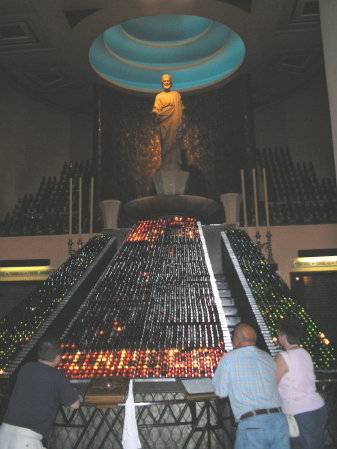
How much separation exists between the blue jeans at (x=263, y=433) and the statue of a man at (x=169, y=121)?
6215 millimetres

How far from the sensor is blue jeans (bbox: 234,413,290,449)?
229 cm

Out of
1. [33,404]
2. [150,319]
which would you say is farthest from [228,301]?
[33,404]

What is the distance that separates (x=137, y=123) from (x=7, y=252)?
4.37m

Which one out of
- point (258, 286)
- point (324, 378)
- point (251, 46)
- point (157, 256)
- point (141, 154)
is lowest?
point (324, 378)

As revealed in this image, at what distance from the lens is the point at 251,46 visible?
925cm

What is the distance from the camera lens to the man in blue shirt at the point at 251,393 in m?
2.29

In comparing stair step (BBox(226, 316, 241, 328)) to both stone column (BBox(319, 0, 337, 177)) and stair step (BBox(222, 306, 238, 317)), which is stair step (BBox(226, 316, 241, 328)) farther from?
stone column (BBox(319, 0, 337, 177))

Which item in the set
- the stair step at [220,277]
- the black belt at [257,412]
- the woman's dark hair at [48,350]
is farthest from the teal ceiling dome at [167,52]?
the black belt at [257,412]

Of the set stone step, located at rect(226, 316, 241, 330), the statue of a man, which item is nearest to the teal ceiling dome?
the statue of a man

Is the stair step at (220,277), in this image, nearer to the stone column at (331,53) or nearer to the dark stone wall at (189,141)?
the stone column at (331,53)

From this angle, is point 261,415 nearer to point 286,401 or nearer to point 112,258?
point 286,401

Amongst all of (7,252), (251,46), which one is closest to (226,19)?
(251,46)

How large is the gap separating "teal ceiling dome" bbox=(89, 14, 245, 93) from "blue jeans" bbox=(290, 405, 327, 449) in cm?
869

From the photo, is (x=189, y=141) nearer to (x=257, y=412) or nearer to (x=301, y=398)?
(x=301, y=398)
